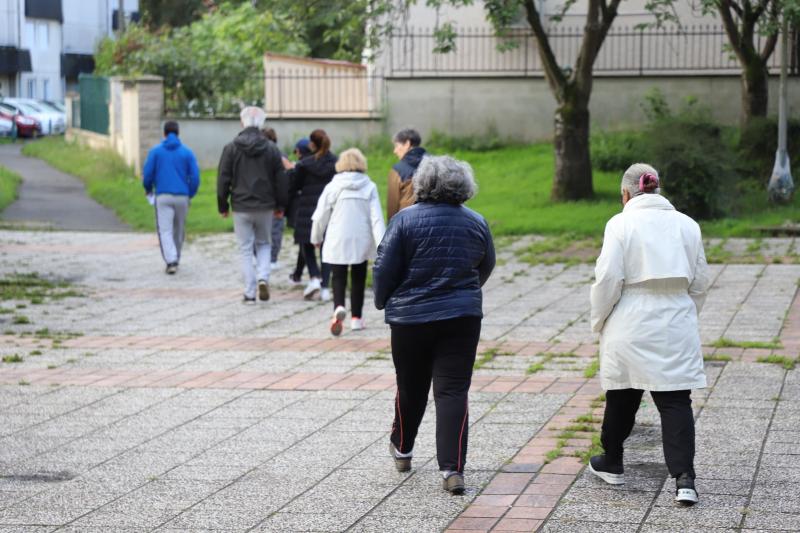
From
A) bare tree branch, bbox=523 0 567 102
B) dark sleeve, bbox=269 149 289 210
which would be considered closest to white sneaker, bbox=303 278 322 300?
dark sleeve, bbox=269 149 289 210

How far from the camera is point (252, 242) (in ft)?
42.0

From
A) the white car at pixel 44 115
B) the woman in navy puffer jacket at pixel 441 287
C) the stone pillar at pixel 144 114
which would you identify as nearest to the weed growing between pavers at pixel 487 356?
the woman in navy puffer jacket at pixel 441 287

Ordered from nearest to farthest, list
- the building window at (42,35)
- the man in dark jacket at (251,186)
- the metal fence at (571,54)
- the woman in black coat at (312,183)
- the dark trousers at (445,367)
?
the dark trousers at (445,367), the man in dark jacket at (251,186), the woman in black coat at (312,183), the metal fence at (571,54), the building window at (42,35)

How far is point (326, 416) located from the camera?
7.75 m

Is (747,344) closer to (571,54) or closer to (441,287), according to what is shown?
(441,287)

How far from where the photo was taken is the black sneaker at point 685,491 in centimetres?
562

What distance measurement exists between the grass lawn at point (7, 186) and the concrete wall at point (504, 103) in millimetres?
7673

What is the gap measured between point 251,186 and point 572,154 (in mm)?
8869

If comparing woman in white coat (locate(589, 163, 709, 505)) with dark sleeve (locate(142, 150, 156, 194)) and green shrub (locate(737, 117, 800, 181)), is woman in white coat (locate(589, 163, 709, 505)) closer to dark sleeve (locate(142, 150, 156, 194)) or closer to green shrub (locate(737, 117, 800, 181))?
dark sleeve (locate(142, 150, 156, 194))

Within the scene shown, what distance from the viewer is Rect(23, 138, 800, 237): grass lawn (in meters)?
18.6

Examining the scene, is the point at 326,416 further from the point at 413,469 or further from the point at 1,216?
the point at 1,216

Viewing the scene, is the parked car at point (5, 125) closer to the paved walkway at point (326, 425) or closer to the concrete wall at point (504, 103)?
the concrete wall at point (504, 103)

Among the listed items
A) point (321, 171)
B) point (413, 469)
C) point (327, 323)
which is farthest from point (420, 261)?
point (321, 171)

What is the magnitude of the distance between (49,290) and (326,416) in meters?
7.00
